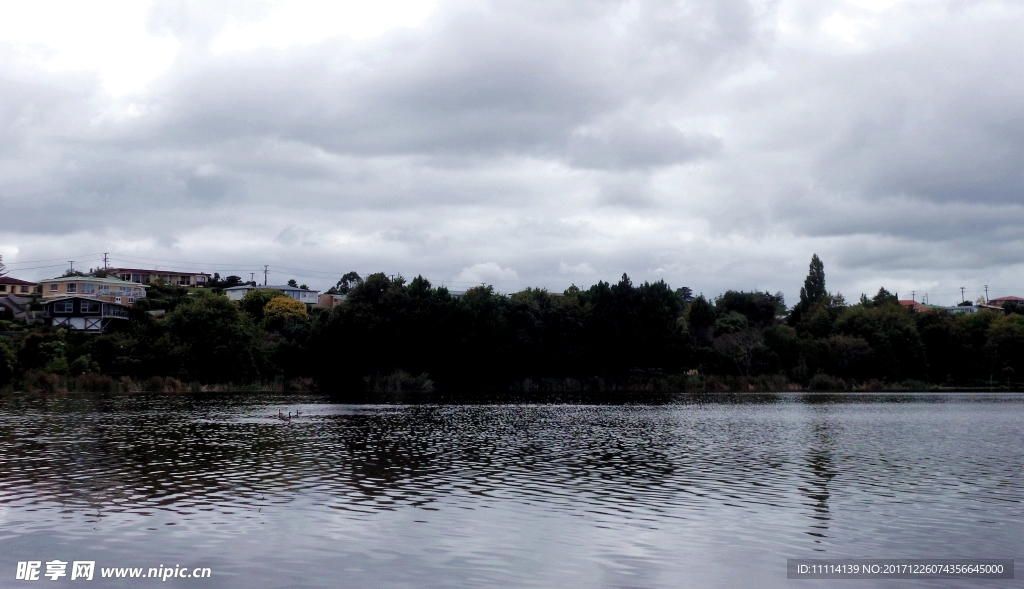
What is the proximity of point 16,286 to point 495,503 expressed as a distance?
18712cm

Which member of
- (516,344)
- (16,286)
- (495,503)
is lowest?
(495,503)

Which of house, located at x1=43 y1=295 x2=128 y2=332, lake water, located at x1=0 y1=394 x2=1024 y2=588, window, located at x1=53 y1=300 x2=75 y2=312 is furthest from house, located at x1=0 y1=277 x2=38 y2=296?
lake water, located at x1=0 y1=394 x2=1024 y2=588

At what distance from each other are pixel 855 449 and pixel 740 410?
3287cm

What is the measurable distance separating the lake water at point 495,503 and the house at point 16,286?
151 m

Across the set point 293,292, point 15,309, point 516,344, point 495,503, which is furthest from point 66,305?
point 495,503

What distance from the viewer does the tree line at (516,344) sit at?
329 ft

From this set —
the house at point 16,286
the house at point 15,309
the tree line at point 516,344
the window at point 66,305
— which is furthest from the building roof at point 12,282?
the window at point 66,305

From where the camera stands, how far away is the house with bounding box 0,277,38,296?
177125 mm

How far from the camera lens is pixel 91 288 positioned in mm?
156625

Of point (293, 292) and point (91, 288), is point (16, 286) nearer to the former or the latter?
point (91, 288)

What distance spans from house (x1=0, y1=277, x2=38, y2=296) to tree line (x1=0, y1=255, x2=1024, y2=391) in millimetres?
50679

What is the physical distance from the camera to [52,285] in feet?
523

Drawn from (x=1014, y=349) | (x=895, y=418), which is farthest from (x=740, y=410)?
(x=1014, y=349)

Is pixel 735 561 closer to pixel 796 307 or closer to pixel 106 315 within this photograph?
pixel 106 315
